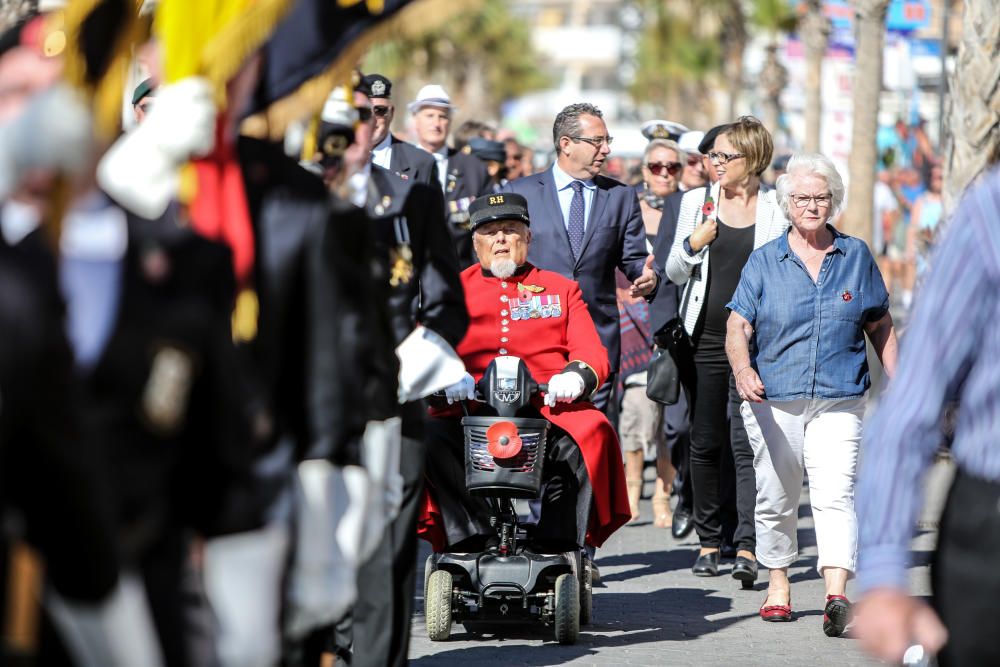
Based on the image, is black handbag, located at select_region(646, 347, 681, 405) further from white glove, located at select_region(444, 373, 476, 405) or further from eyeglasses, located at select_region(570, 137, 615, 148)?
white glove, located at select_region(444, 373, 476, 405)

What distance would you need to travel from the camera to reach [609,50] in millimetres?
151125

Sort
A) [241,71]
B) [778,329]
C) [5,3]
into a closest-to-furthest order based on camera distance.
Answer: [241,71]
[778,329]
[5,3]

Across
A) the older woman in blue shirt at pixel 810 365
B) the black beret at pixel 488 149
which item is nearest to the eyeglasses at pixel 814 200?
the older woman in blue shirt at pixel 810 365

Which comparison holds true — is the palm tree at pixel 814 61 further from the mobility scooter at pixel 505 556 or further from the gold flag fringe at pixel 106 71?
the gold flag fringe at pixel 106 71

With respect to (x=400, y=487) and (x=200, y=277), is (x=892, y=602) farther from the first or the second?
(x=400, y=487)

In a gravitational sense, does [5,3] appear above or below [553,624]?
above

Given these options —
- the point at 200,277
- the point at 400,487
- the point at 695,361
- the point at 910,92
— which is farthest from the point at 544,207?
the point at 910,92

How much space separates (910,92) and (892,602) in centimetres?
3677

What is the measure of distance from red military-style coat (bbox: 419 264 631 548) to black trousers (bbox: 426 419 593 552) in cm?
6

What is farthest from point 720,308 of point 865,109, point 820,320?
point 865,109

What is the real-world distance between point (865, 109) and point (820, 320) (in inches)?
472

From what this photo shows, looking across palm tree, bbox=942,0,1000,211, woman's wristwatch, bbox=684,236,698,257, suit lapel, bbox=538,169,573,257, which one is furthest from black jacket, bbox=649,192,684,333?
palm tree, bbox=942,0,1000,211

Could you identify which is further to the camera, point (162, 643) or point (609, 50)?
point (609, 50)

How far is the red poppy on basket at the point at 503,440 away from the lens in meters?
8.35
